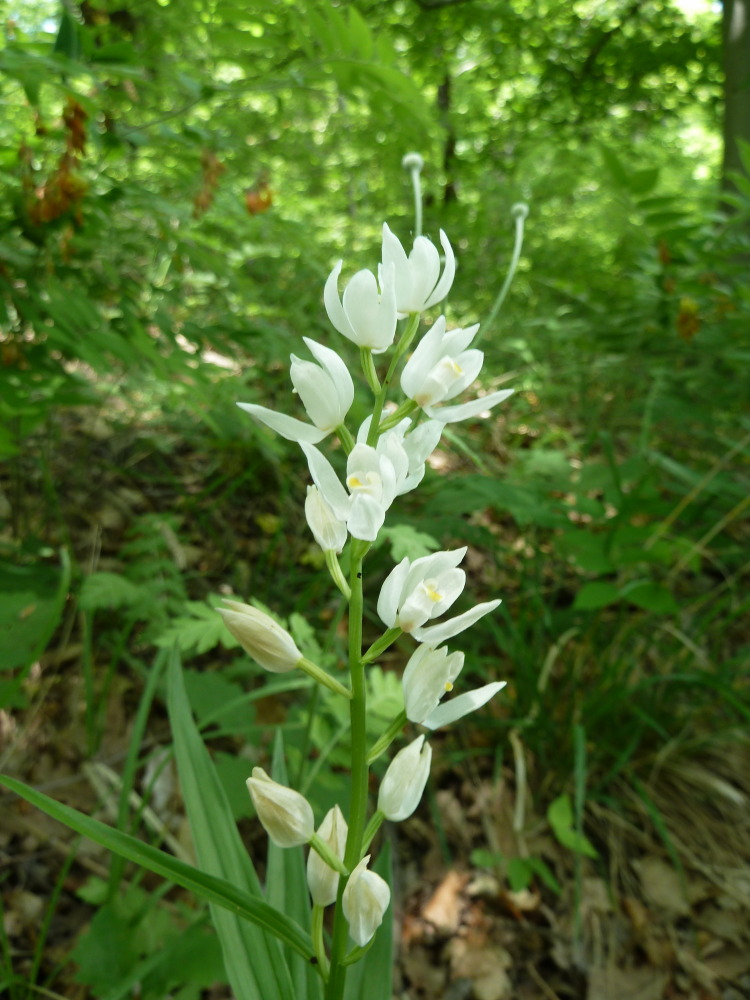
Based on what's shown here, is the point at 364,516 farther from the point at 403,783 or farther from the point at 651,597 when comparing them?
the point at 651,597

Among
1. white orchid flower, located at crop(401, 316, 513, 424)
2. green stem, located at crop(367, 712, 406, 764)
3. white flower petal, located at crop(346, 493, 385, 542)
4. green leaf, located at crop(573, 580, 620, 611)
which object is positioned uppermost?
white orchid flower, located at crop(401, 316, 513, 424)

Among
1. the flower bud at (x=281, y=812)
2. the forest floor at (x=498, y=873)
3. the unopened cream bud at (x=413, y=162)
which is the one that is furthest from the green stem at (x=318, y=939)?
the unopened cream bud at (x=413, y=162)

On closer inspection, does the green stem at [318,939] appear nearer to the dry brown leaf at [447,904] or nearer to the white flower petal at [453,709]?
the white flower petal at [453,709]

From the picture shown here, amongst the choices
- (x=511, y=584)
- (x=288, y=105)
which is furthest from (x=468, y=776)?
(x=288, y=105)

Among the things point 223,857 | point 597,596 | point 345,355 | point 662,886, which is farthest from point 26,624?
Result: point 662,886

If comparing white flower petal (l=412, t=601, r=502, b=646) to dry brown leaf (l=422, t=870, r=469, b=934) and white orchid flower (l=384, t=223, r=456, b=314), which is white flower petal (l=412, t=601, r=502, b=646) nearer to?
white orchid flower (l=384, t=223, r=456, b=314)

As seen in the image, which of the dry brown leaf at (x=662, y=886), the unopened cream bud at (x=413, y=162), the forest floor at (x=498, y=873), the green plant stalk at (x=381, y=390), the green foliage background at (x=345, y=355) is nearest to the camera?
the green plant stalk at (x=381, y=390)

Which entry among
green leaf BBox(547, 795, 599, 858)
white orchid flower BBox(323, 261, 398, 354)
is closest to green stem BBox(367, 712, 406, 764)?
white orchid flower BBox(323, 261, 398, 354)
